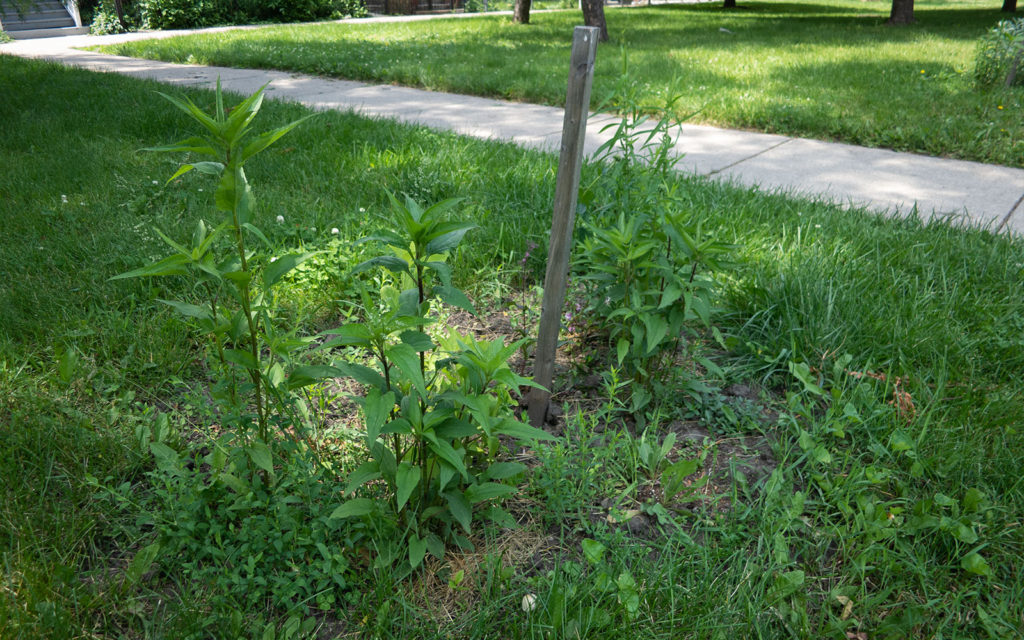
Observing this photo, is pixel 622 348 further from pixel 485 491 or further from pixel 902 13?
pixel 902 13

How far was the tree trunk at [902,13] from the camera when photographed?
15.4 m

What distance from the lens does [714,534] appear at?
1.85m

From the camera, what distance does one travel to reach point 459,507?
1652mm

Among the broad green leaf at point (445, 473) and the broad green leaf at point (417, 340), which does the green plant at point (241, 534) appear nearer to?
the broad green leaf at point (445, 473)

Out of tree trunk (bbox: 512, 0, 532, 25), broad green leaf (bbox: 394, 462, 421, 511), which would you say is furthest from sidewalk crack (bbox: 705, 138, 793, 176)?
tree trunk (bbox: 512, 0, 532, 25)

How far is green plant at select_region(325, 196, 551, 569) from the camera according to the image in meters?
1.45

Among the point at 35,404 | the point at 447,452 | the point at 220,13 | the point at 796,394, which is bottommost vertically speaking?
the point at 796,394

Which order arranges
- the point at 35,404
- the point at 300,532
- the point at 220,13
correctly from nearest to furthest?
the point at 300,532 < the point at 35,404 < the point at 220,13

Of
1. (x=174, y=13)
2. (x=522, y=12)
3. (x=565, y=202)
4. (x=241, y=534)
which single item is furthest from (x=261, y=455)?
(x=174, y=13)

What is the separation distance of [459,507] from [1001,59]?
8130mm

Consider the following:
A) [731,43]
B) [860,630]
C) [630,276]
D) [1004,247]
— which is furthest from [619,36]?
[860,630]

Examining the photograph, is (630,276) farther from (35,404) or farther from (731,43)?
(731,43)

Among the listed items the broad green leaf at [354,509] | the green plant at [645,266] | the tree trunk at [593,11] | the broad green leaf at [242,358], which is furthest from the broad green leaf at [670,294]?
the tree trunk at [593,11]

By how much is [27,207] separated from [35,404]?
2177 mm
